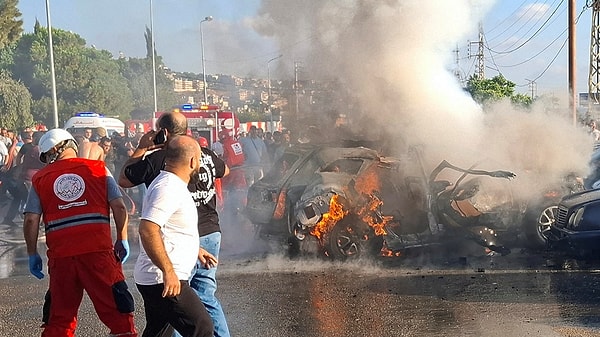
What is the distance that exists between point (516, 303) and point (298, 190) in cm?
326

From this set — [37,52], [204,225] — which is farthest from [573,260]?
[37,52]

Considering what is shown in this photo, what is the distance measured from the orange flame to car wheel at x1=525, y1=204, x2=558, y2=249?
249cm

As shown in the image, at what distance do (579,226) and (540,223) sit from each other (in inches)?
29.6

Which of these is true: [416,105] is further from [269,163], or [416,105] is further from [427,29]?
[269,163]

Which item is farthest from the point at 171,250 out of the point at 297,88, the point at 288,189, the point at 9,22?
the point at 9,22

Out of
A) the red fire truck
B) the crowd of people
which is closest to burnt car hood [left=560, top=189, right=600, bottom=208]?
the crowd of people

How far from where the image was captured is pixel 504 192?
8.74 m

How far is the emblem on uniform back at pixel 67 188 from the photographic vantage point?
4.63 m

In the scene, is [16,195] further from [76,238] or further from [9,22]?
[9,22]

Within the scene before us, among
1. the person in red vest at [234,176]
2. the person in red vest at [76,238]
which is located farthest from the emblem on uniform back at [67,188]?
the person in red vest at [234,176]

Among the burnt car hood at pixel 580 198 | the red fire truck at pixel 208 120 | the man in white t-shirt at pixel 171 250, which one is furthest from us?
the red fire truck at pixel 208 120

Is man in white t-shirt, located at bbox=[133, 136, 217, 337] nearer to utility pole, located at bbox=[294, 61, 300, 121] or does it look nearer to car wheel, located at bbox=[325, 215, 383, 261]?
car wheel, located at bbox=[325, 215, 383, 261]

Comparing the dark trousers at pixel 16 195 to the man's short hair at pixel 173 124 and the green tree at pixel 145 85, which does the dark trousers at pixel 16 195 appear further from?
the green tree at pixel 145 85

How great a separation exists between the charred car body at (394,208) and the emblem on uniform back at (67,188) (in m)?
4.16
